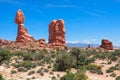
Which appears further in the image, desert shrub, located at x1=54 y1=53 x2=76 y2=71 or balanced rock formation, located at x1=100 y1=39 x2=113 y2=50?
balanced rock formation, located at x1=100 y1=39 x2=113 y2=50

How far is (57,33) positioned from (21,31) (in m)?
8.80

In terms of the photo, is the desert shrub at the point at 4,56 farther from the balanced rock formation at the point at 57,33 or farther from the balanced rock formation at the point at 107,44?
the balanced rock formation at the point at 107,44

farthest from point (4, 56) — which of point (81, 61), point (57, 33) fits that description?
point (57, 33)

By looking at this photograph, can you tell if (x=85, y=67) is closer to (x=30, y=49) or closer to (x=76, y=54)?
(x=76, y=54)

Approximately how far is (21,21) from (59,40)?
10.4 meters

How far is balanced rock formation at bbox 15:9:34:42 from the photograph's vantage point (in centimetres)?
7694

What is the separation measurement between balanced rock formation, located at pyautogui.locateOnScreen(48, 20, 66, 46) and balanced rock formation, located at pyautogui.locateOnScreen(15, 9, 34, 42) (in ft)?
16.4

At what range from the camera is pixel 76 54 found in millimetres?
50938

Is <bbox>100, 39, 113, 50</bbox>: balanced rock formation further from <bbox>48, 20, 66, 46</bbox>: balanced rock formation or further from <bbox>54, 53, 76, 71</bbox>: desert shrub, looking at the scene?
<bbox>54, 53, 76, 71</bbox>: desert shrub

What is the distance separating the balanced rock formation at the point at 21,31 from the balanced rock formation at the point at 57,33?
4985 millimetres

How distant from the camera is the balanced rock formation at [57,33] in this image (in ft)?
258

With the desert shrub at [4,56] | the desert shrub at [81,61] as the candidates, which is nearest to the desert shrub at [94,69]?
the desert shrub at [81,61]

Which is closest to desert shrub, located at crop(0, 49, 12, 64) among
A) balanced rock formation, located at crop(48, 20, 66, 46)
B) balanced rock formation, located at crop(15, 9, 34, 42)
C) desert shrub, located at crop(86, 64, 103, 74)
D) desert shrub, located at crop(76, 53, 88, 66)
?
desert shrub, located at crop(76, 53, 88, 66)

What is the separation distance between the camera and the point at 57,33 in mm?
79188
